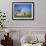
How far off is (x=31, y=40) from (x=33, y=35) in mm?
253

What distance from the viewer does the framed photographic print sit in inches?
208

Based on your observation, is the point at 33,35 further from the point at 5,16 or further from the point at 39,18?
the point at 5,16

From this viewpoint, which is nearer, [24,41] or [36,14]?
[24,41]

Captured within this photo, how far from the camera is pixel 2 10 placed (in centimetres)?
532

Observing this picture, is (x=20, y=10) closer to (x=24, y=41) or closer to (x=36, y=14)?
(x=36, y=14)

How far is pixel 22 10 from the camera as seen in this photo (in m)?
5.34

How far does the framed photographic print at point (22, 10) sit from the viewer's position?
5.29 m

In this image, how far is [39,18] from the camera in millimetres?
5301

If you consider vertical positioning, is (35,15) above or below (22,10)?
below

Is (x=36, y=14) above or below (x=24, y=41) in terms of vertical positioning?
above

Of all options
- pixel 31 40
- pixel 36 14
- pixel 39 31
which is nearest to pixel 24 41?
pixel 31 40

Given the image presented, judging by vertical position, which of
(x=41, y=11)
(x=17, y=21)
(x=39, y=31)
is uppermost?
(x=41, y=11)

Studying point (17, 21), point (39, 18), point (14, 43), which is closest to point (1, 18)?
point (17, 21)

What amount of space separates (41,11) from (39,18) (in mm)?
257
